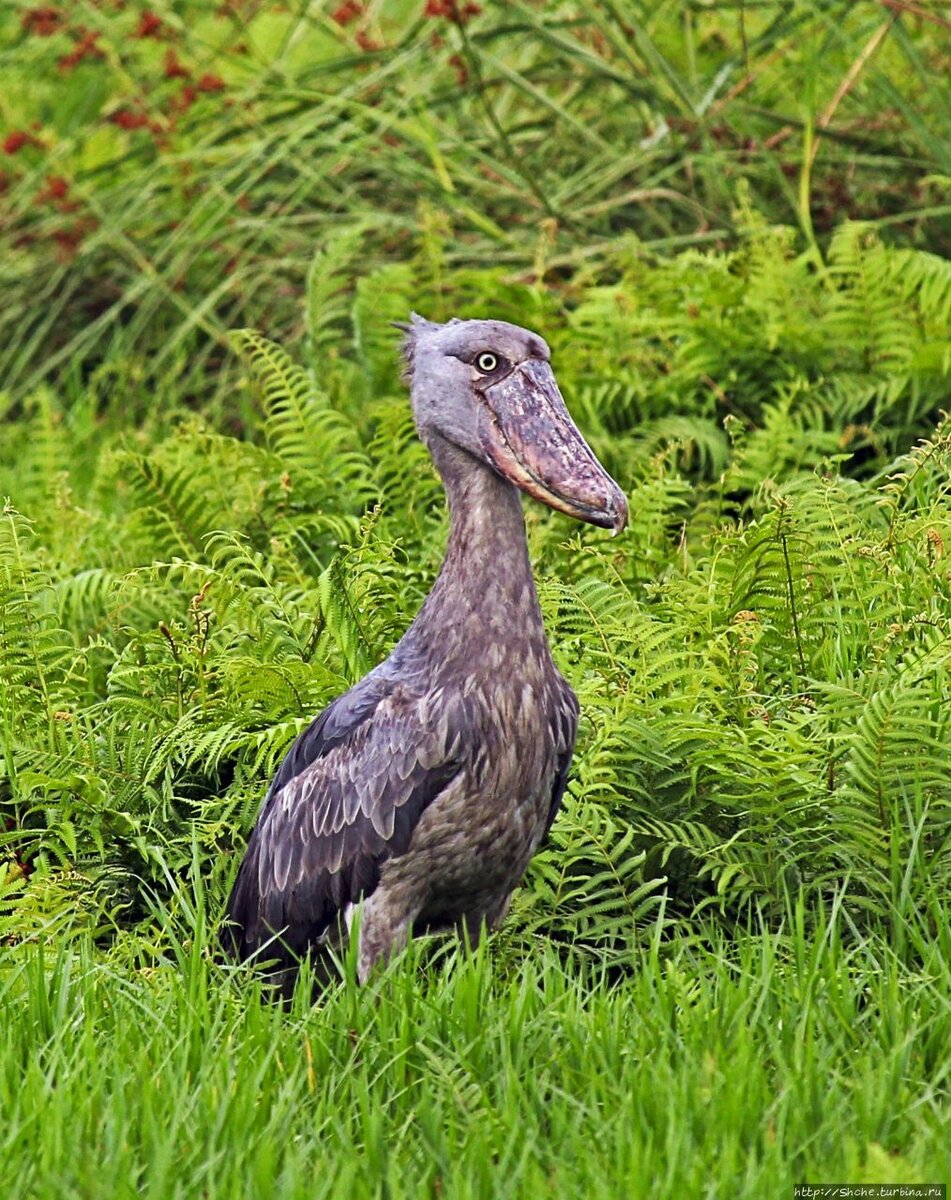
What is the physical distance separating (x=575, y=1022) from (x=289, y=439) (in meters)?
3.58

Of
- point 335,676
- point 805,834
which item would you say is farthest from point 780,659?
point 335,676

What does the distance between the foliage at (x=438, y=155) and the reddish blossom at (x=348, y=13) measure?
0.03 metres

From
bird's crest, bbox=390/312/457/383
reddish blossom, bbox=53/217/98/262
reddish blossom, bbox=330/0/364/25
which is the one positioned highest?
reddish blossom, bbox=330/0/364/25

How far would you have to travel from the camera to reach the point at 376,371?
793 centimetres

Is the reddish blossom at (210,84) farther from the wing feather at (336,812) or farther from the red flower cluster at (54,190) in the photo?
the wing feather at (336,812)

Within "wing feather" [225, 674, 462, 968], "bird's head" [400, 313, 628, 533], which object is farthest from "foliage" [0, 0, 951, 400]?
"wing feather" [225, 674, 462, 968]

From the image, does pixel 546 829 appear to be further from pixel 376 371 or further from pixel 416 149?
pixel 416 149

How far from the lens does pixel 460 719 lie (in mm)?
4195

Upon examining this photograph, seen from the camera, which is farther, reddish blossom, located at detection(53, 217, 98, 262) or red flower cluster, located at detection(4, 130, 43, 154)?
reddish blossom, located at detection(53, 217, 98, 262)

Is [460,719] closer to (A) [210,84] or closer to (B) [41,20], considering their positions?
(A) [210,84]

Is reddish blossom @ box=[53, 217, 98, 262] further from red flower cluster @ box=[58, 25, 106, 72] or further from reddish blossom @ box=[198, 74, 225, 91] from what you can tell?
reddish blossom @ box=[198, 74, 225, 91]

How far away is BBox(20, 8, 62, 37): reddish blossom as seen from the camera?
29.8 feet

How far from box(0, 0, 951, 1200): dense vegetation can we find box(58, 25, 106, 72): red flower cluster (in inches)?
5.6


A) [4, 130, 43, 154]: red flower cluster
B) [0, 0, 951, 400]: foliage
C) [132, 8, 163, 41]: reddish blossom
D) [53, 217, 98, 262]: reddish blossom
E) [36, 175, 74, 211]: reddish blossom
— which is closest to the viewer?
[0, 0, 951, 400]: foliage
